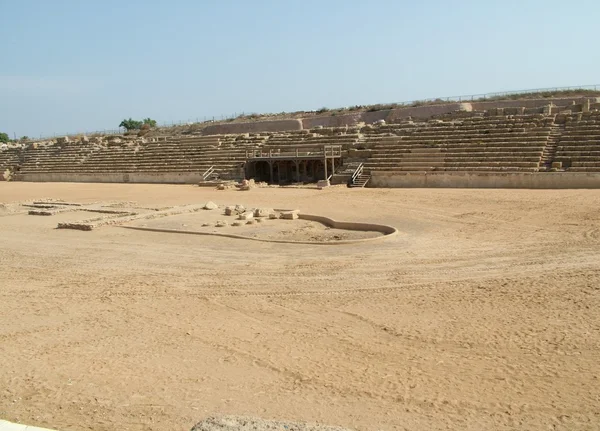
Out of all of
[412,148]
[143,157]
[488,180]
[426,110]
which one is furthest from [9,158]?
[488,180]

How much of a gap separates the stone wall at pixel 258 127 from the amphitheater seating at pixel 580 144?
2519 centimetres

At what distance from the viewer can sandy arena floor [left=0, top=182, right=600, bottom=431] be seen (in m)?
5.49

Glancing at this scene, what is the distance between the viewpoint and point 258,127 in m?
51.4

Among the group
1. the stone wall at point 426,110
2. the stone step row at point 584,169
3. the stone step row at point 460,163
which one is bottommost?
the stone step row at point 584,169

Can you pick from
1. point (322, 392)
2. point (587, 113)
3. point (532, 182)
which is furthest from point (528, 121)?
point (322, 392)

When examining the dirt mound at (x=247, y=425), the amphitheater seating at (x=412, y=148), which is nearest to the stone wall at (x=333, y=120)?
the amphitheater seating at (x=412, y=148)

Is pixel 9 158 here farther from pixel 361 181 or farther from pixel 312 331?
pixel 312 331

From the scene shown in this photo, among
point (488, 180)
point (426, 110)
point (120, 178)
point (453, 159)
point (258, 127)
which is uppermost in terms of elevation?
point (426, 110)

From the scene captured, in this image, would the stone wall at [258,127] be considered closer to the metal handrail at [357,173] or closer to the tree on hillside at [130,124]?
the metal handrail at [357,173]

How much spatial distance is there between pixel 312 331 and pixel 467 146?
22.1 m

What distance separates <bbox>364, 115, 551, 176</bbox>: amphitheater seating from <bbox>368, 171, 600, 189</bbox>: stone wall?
22.6 inches

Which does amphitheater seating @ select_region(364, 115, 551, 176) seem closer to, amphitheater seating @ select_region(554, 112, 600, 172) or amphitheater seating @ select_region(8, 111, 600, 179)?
amphitheater seating @ select_region(8, 111, 600, 179)

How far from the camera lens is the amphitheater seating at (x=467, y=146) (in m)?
25.6

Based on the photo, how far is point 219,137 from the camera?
133 feet
